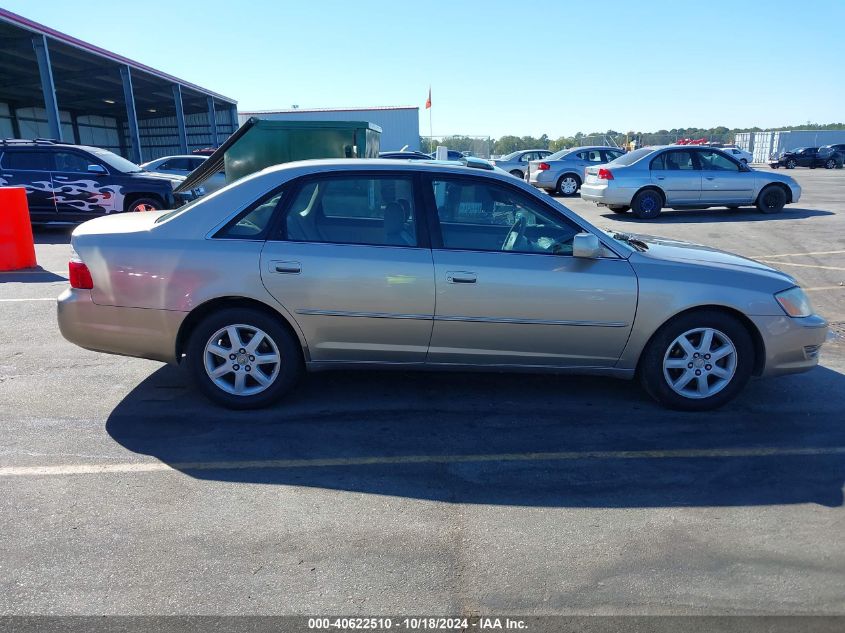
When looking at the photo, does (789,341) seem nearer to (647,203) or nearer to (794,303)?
(794,303)

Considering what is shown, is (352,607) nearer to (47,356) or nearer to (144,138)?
(47,356)

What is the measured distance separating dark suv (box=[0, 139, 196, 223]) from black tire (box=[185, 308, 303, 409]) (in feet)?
29.3

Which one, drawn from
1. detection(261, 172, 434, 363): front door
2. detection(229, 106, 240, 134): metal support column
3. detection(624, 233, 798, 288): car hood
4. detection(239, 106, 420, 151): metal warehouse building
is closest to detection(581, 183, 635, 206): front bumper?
detection(624, 233, 798, 288): car hood

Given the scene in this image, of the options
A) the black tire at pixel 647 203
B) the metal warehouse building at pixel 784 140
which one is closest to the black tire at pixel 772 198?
the black tire at pixel 647 203

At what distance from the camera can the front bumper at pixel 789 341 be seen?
4.18m

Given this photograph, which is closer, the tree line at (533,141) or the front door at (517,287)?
the front door at (517,287)

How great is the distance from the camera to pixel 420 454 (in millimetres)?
3689

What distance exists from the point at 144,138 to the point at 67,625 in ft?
159

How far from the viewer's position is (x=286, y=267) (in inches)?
158

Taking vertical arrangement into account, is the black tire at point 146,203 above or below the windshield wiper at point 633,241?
below

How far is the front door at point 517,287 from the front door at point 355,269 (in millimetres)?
157

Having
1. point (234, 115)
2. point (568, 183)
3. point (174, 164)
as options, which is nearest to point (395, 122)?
point (234, 115)

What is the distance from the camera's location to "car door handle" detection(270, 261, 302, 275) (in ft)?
13.2

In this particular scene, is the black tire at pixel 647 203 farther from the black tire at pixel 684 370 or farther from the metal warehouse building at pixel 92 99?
the metal warehouse building at pixel 92 99
